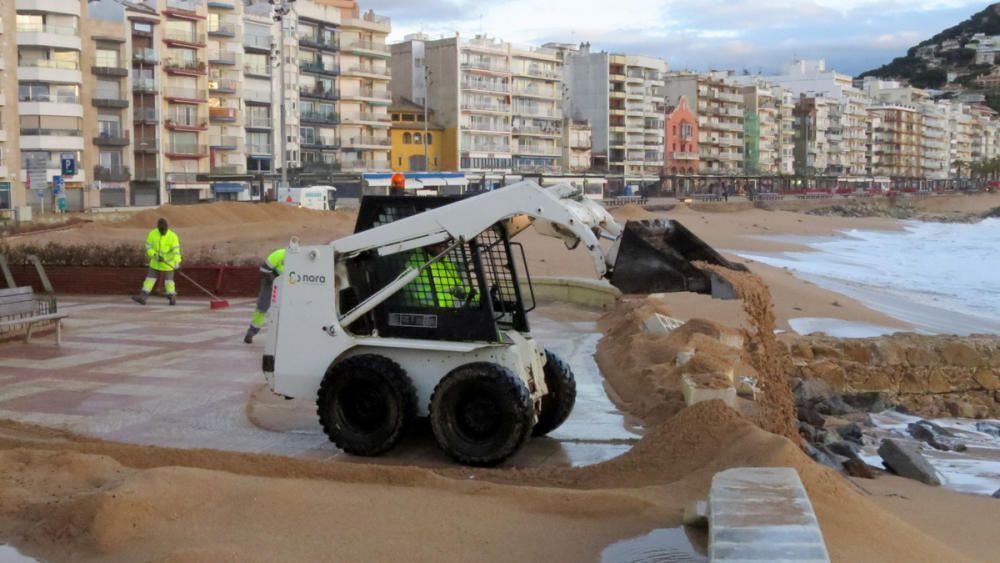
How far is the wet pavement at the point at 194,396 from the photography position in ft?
31.9

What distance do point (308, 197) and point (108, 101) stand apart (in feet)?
59.9

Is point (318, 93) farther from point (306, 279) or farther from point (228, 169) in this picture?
point (306, 279)

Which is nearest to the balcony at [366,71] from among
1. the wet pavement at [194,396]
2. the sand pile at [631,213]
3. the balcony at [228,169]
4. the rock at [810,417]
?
the balcony at [228,169]

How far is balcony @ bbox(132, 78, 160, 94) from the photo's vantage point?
70.1 m

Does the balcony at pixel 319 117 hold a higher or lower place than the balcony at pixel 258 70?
lower

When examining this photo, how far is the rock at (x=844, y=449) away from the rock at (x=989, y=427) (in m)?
3.35

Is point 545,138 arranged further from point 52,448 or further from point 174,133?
point 52,448

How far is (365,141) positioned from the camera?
8988 centimetres

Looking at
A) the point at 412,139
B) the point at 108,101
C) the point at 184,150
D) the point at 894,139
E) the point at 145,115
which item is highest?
the point at 894,139

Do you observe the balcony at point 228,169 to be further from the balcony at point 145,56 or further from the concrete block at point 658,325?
the concrete block at point 658,325

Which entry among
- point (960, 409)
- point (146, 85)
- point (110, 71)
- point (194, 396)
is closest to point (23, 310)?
point (194, 396)

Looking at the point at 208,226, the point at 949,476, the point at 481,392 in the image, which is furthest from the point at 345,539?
the point at 208,226

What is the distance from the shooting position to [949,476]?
1051cm

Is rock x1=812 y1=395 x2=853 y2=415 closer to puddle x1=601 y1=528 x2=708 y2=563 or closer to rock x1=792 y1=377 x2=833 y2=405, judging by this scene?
rock x1=792 y1=377 x2=833 y2=405
